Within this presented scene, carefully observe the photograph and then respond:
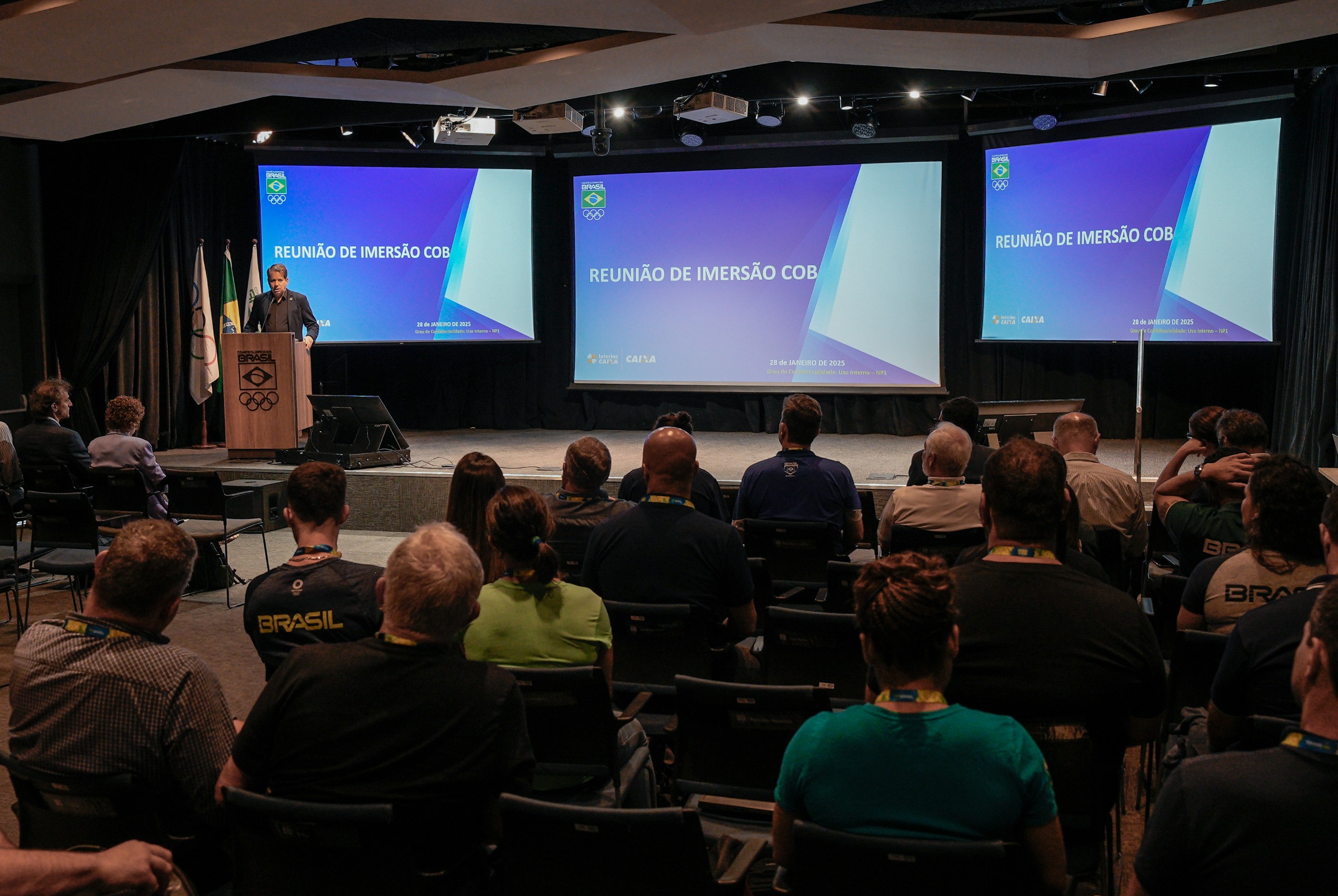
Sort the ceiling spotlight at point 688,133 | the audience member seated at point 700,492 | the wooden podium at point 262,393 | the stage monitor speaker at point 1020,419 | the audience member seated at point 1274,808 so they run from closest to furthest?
1. the audience member seated at point 1274,808
2. the audience member seated at point 700,492
3. the stage monitor speaker at point 1020,419
4. the wooden podium at point 262,393
5. the ceiling spotlight at point 688,133

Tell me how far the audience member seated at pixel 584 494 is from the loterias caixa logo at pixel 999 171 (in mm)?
6756

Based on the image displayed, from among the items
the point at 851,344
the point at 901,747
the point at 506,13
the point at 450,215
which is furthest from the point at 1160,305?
the point at 901,747

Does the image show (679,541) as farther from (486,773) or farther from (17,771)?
(17,771)

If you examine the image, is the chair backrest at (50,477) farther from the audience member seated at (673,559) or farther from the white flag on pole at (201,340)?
the white flag on pole at (201,340)

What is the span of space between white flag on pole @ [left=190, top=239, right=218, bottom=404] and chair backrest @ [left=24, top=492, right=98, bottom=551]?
208 inches

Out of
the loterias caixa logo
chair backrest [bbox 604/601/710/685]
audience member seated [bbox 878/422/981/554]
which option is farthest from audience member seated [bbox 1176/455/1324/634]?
the loterias caixa logo

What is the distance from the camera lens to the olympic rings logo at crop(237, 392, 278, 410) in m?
8.79

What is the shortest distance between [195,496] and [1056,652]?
516 cm

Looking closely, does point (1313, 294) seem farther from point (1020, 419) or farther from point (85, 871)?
point (85, 871)

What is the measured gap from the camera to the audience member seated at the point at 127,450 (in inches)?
237

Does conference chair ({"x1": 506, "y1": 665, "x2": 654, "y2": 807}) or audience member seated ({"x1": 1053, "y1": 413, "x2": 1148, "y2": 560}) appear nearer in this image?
conference chair ({"x1": 506, "y1": 665, "x2": 654, "y2": 807})

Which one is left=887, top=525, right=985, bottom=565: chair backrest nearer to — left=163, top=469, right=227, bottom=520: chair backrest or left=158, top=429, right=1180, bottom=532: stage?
left=158, top=429, right=1180, bottom=532: stage

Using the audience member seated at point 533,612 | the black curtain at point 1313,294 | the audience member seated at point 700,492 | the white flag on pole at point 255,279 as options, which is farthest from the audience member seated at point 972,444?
the white flag on pole at point 255,279

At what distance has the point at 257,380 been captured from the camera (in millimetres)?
8758
